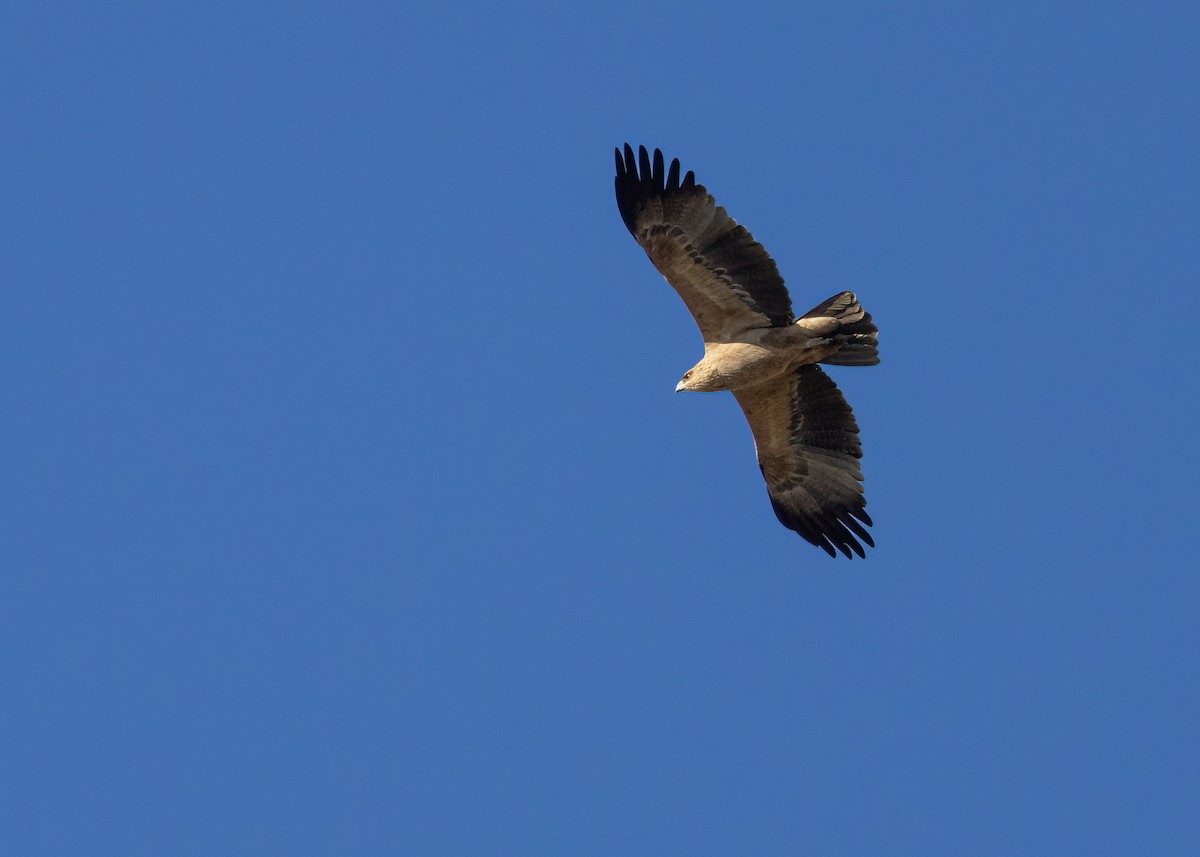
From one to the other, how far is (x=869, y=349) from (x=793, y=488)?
204 cm

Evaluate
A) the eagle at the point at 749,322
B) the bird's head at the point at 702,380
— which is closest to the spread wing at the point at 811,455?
the eagle at the point at 749,322

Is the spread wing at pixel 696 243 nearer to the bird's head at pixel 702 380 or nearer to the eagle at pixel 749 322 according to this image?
the eagle at pixel 749 322

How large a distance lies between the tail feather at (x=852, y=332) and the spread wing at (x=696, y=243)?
418 mm

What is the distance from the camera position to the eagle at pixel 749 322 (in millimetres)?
15227

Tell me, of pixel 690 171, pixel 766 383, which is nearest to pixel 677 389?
pixel 766 383

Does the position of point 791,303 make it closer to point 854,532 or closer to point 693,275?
point 693,275

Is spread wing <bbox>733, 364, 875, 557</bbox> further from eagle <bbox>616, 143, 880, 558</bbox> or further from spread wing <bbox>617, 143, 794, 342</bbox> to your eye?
spread wing <bbox>617, 143, 794, 342</bbox>

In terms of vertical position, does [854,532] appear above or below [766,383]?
below

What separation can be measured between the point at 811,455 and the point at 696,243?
2.76 metres

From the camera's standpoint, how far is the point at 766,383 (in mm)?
16172

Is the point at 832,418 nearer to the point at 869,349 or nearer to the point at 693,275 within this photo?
the point at 869,349

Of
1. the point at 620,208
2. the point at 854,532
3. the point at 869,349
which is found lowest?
the point at 854,532

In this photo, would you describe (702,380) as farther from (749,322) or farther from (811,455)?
(811,455)

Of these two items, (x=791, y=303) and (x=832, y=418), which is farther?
(x=832, y=418)
